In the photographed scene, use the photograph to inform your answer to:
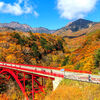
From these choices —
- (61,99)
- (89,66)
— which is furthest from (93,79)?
(89,66)

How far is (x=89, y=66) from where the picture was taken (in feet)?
91.1

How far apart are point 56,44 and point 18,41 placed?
43846 millimetres

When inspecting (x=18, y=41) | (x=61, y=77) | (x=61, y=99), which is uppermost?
(x=18, y=41)

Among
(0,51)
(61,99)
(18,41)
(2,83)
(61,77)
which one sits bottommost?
(2,83)

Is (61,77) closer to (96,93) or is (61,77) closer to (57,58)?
(96,93)

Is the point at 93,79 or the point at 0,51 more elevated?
the point at 0,51

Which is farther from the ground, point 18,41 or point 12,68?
point 18,41

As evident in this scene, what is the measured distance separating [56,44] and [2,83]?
239 feet

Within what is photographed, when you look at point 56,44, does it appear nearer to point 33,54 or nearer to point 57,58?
point 57,58

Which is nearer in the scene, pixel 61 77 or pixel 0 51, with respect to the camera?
pixel 61 77

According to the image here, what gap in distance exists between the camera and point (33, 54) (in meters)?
62.9

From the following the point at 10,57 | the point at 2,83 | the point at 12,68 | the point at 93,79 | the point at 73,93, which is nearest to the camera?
the point at 73,93

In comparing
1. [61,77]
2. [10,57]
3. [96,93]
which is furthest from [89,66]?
[10,57]

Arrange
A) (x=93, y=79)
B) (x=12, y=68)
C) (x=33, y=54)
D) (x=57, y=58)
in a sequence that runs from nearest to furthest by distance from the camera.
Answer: (x=93, y=79)
(x=12, y=68)
(x=33, y=54)
(x=57, y=58)
